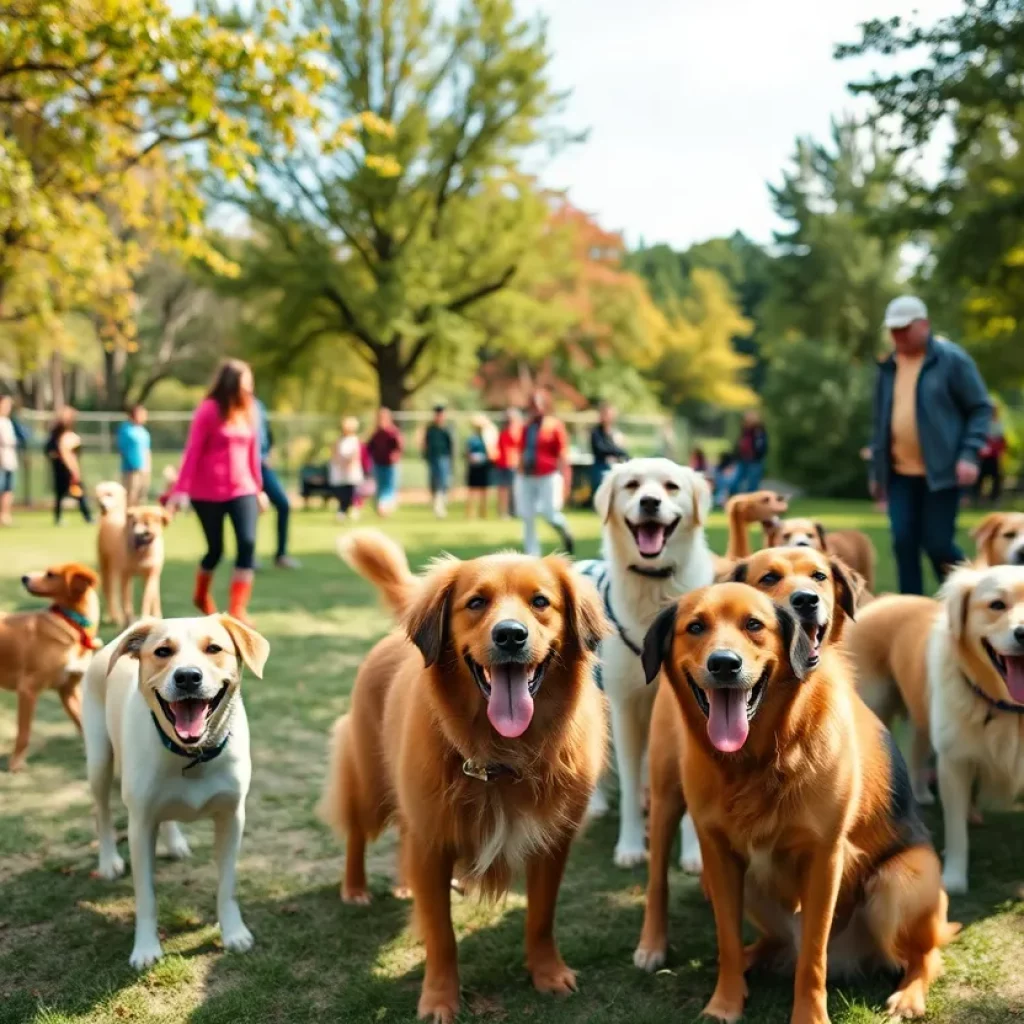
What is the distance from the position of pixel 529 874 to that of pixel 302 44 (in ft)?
30.6

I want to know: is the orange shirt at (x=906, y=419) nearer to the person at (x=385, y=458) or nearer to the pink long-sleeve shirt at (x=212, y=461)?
the pink long-sleeve shirt at (x=212, y=461)

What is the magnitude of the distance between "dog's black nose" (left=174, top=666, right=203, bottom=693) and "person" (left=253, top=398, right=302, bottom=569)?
19.9 feet

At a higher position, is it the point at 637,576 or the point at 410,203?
the point at 410,203

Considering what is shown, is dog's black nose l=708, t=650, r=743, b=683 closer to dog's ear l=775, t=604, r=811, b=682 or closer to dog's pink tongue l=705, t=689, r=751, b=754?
dog's pink tongue l=705, t=689, r=751, b=754

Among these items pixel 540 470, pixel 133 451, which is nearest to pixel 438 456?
pixel 133 451

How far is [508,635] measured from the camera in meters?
2.83

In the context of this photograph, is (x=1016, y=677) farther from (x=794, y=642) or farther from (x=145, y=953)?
(x=145, y=953)

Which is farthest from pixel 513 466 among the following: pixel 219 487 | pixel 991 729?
pixel 991 729

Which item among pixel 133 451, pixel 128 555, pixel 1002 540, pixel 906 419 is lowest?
pixel 128 555

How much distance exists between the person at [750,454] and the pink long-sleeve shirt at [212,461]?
50.2 ft

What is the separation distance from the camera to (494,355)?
160 ft

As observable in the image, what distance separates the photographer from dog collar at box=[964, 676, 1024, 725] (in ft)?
12.6

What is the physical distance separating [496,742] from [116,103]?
394 inches

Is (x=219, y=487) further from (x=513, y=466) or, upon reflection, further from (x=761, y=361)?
(x=761, y=361)
